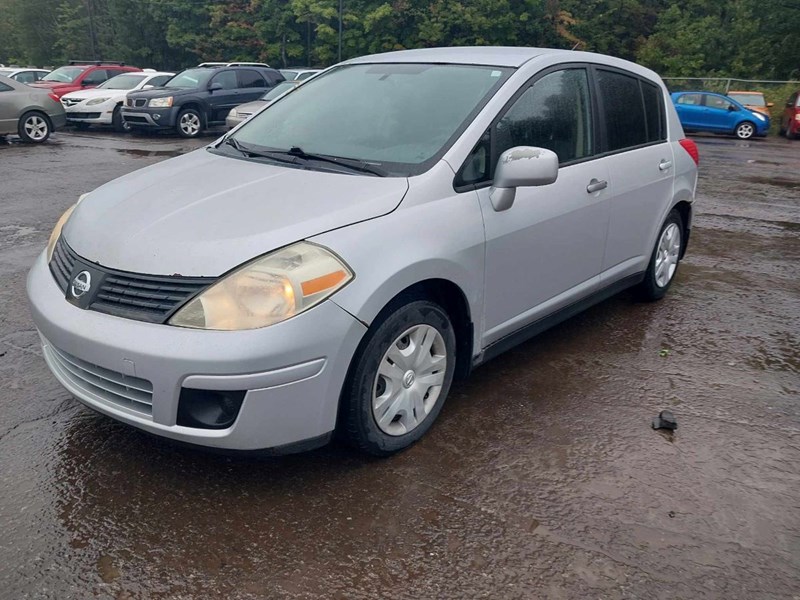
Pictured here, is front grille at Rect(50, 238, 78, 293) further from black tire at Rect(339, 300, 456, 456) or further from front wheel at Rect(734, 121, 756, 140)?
front wheel at Rect(734, 121, 756, 140)

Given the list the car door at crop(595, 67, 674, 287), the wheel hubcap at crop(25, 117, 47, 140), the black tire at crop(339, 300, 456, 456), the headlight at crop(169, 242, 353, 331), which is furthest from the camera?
the wheel hubcap at crop(25, 117, 47, 140)

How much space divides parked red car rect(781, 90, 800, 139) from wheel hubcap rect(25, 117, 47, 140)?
19.9 m

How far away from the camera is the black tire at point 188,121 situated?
16312mm

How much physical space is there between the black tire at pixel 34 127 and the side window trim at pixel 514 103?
1361 centimetres

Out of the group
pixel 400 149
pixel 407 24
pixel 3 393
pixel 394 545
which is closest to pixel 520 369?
pixel 400 149

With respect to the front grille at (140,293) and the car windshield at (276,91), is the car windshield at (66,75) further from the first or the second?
the front grille at (140,293)

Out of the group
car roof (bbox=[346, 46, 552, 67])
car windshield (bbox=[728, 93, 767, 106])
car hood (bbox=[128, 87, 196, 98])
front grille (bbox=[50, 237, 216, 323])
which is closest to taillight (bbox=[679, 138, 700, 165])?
car roof (bbox=[346, 46, 552, 67])

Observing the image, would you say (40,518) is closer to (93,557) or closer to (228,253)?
(93,557)

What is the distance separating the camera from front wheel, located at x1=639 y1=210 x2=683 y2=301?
16.7 feet

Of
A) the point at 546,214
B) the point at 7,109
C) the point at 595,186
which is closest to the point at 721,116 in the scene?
the point at 7,109

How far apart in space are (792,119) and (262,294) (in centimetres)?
2281

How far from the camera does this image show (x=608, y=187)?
422cm

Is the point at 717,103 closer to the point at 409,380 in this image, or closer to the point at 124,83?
the point at 124,83

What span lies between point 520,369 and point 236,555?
2114 mm
